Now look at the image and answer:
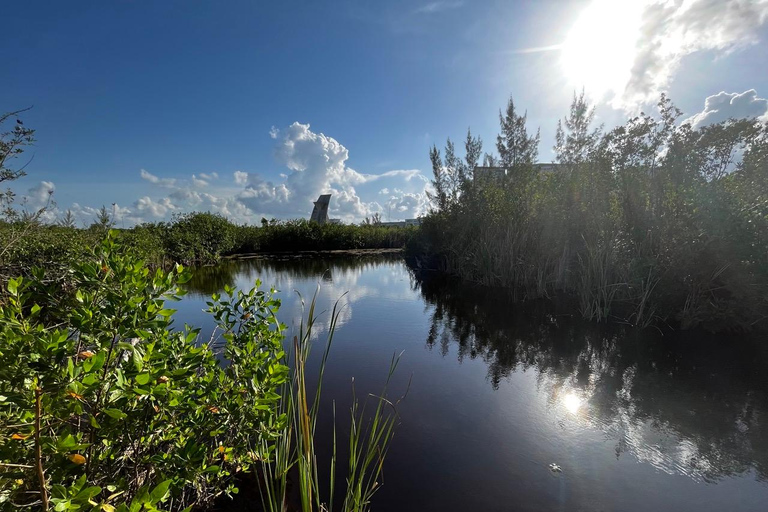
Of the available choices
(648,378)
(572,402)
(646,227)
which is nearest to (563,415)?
(572,402)

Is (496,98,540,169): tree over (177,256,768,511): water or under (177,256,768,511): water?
over

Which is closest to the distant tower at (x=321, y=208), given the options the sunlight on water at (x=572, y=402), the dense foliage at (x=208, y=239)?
the dense foliage at (x=208, y=239)

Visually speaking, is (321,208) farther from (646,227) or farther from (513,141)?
(646,227)

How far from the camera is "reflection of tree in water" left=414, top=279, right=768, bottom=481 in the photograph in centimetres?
267

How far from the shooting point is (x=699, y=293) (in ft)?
19.1

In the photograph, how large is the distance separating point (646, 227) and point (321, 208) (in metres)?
35.4

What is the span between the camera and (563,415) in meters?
3.23

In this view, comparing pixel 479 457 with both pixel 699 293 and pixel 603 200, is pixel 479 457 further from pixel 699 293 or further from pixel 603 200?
pixel 603 200

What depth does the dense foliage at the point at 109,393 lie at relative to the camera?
975 mm

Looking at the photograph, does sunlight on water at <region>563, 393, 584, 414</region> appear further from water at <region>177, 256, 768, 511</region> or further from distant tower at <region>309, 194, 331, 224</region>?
distant tower at <region>309, 194, 331, 224</region>

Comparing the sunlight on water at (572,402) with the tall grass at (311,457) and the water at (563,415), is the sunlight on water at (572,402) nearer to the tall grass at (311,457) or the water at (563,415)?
the water at (563,415)

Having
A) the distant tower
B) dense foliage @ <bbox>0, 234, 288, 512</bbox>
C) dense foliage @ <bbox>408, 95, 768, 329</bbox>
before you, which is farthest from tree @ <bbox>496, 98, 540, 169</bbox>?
the distant tower

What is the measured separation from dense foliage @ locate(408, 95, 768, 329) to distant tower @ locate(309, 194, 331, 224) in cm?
3003

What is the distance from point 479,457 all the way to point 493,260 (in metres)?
9.36
